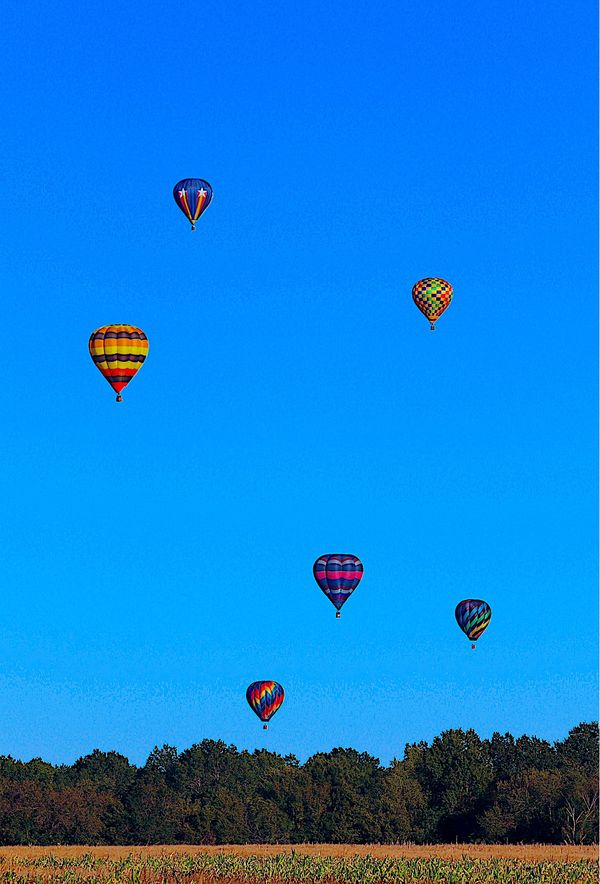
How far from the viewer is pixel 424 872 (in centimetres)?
5262

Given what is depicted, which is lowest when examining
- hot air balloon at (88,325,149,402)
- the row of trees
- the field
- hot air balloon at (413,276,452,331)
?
the field

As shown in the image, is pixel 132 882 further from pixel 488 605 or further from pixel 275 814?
pixel 275 814

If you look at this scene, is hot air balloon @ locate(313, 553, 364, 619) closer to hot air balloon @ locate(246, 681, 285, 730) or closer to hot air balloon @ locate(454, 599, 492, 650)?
hot air balloon @ locate(454, 599, 492, 650)

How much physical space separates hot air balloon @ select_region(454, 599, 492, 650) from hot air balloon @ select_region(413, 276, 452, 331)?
20.4 metres

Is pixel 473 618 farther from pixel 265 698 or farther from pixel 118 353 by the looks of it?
pixel 118 353

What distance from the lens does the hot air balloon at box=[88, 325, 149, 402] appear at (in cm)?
7556

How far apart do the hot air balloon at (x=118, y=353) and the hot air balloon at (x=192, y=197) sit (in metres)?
10.00

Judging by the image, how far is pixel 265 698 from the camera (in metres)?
101

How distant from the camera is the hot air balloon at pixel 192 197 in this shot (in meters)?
82.7

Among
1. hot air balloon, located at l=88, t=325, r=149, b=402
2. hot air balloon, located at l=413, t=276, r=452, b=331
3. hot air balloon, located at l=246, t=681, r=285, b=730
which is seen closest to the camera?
hot air balloon, located at l=88, t=325, r=149, b=402

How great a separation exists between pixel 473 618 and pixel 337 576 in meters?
15.7

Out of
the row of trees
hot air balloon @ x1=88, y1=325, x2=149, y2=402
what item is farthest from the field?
the row of trees

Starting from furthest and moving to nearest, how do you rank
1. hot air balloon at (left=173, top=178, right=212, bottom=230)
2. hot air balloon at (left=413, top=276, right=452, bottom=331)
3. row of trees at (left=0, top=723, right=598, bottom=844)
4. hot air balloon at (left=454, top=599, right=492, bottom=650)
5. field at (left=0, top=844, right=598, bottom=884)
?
row of trees at (left=0, top=723, right=598, bottom=844), hot air balloon at (left=454, top=599, right=492, bottom=650), hot air balloon at (left=413, top=276, right=452, bottom=331), hot air balloon at (left=173, top=178, right=212, bottom=230), field at (left=0, top=844, right=598, bottom=884)

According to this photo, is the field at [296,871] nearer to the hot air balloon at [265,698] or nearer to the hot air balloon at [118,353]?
the hot air balloon at [118,353]
